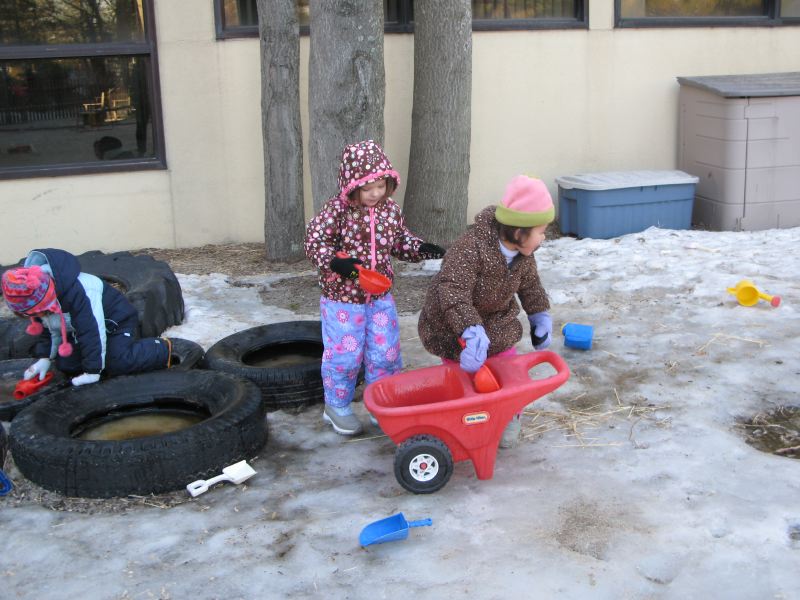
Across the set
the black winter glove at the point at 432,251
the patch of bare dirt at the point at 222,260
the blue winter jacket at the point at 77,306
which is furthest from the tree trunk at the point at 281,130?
the black winter glove at the point at 432,251

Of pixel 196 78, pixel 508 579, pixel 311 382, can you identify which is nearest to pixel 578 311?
pixel 311 382

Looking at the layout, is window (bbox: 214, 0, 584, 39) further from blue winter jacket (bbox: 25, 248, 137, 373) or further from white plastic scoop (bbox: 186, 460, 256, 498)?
white plastic scoop (bbox: 186, 460, 256, 498)

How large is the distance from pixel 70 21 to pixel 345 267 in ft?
16.3

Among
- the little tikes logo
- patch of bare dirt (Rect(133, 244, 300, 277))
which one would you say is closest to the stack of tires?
the little tikes logo

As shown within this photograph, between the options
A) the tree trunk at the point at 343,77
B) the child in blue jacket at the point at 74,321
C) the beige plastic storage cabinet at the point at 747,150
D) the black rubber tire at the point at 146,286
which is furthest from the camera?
the beige plastic storage cabinet at the point at 747,150

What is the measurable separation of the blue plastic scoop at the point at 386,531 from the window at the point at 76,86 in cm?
549

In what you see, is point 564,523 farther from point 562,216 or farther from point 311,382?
point 562,216

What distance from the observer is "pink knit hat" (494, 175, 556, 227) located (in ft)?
12.3

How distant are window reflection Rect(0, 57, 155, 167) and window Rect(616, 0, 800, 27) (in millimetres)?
4735

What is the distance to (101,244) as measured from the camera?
8.04 meters

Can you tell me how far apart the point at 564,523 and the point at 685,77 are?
6.84 meters

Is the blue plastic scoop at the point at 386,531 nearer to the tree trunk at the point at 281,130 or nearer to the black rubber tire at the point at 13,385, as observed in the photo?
the black rubber tire at the point at 13,385

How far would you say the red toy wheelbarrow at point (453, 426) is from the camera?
3.66 m

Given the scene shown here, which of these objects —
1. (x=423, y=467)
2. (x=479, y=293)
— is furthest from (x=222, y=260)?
(x=423, y=467)
